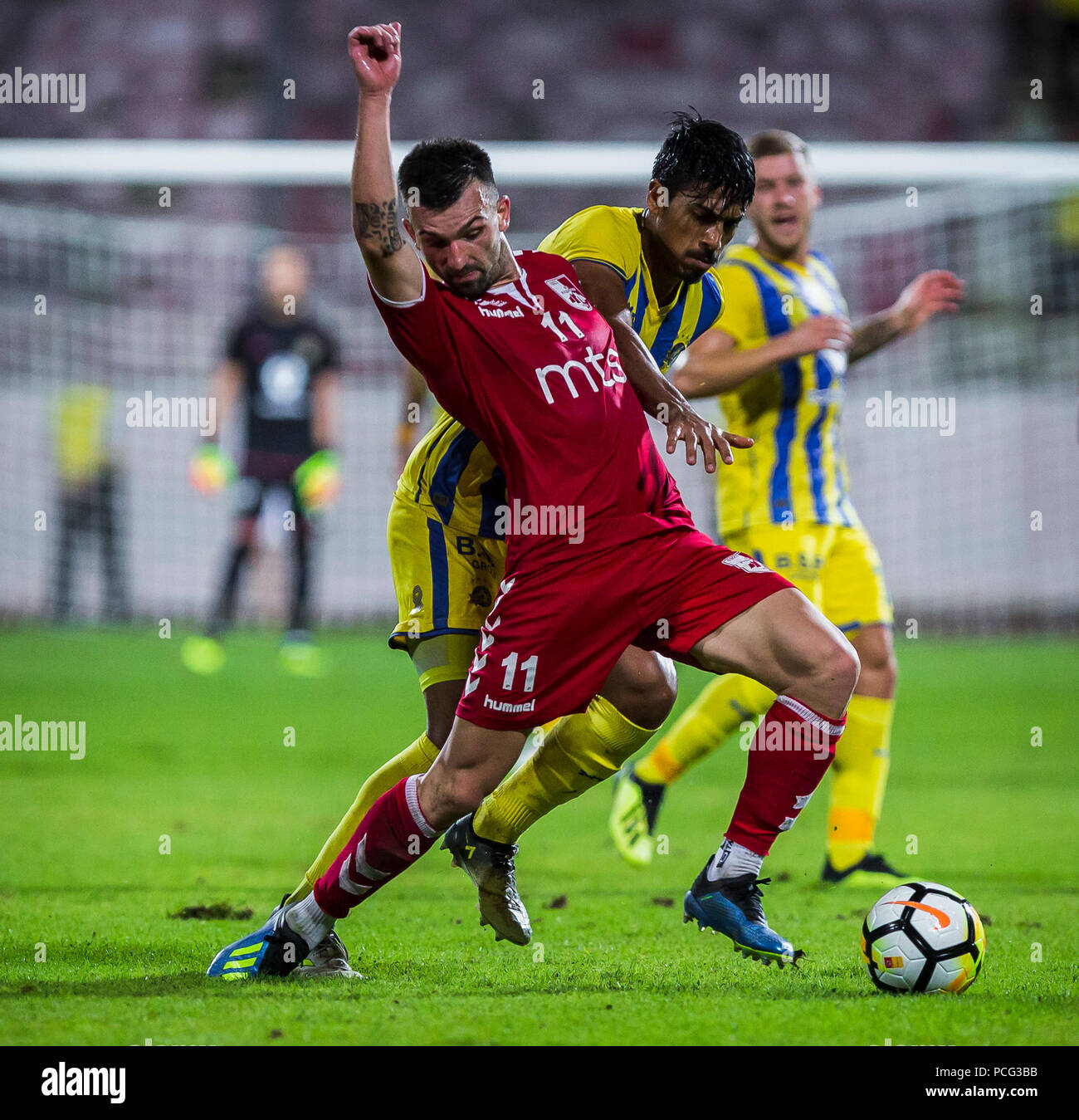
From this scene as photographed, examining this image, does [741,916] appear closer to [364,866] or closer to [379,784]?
[364,866]

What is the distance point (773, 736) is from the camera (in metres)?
3.52

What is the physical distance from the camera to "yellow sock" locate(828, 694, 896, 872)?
4.87 m

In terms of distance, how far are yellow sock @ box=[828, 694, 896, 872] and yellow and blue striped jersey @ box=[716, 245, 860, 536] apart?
2.34 feet

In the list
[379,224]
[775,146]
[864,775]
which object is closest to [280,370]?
[775,146]

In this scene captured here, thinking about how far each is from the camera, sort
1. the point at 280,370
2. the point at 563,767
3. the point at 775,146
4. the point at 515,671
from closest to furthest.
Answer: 1. the point at 515,671
2. the point at 563,767
3. the point at 775,146
4. the point at 280,370

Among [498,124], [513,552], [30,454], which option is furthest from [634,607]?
[498,124]

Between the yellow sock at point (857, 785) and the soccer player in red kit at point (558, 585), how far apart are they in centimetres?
135

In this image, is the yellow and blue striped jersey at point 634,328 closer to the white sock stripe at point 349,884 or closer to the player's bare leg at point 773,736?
the player's bare leg at point 773,736

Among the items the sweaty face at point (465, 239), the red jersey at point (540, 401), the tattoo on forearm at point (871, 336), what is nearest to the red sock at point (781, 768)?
the red jersey at point (540, 401)

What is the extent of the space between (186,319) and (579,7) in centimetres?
747

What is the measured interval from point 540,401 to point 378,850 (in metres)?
1.13

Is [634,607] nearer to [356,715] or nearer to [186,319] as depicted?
[356,715]

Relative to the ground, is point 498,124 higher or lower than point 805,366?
higher

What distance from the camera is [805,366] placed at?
5141 millimetres
